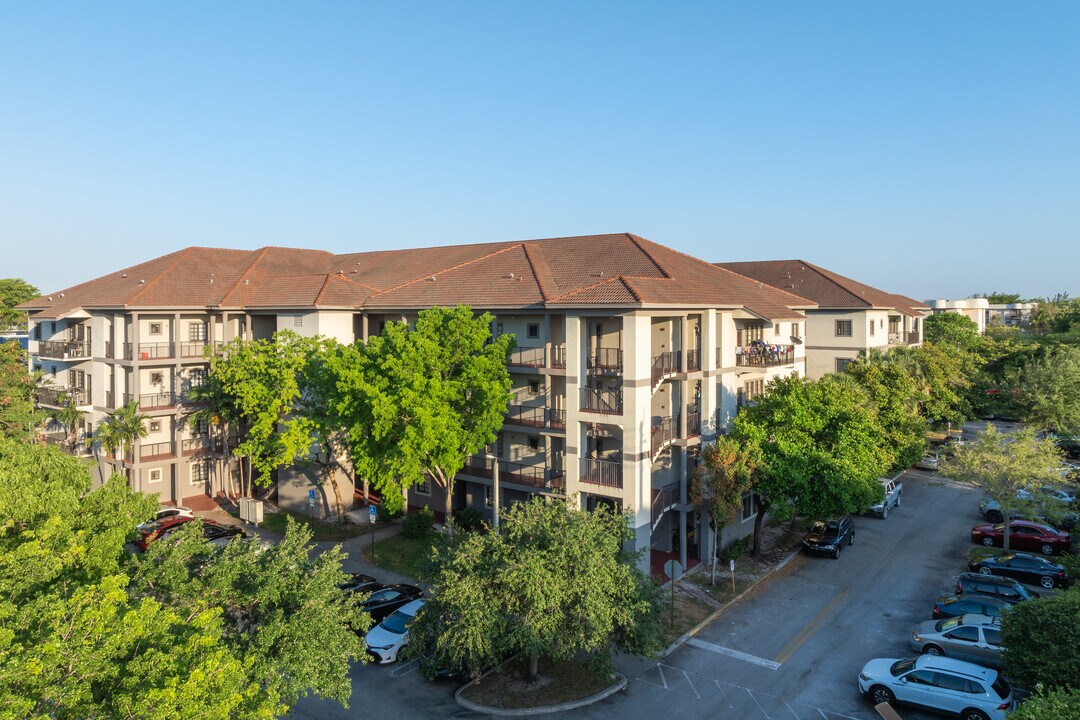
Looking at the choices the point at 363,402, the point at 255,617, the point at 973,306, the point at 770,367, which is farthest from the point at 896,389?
the point at 973,306

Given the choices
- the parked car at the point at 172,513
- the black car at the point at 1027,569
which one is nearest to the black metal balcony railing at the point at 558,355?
the black car at the point at 1027,569

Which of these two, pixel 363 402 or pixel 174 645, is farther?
pixel 363 402

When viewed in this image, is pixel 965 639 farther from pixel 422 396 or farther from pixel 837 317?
pixel 837 317

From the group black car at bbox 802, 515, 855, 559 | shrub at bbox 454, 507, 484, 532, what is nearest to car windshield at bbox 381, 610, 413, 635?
shrub at bbox 454, 507, 484, 532

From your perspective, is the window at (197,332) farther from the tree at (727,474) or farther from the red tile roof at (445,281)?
the tree at (727,474)

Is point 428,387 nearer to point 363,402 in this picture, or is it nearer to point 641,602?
point 363,402

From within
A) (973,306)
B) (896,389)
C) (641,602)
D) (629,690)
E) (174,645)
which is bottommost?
(629,690)

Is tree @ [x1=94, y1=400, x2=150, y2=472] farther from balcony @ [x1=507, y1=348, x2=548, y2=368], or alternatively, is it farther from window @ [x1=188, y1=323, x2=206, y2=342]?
balcony @ [x1=507, y1=348, x2=548, y2=368]
